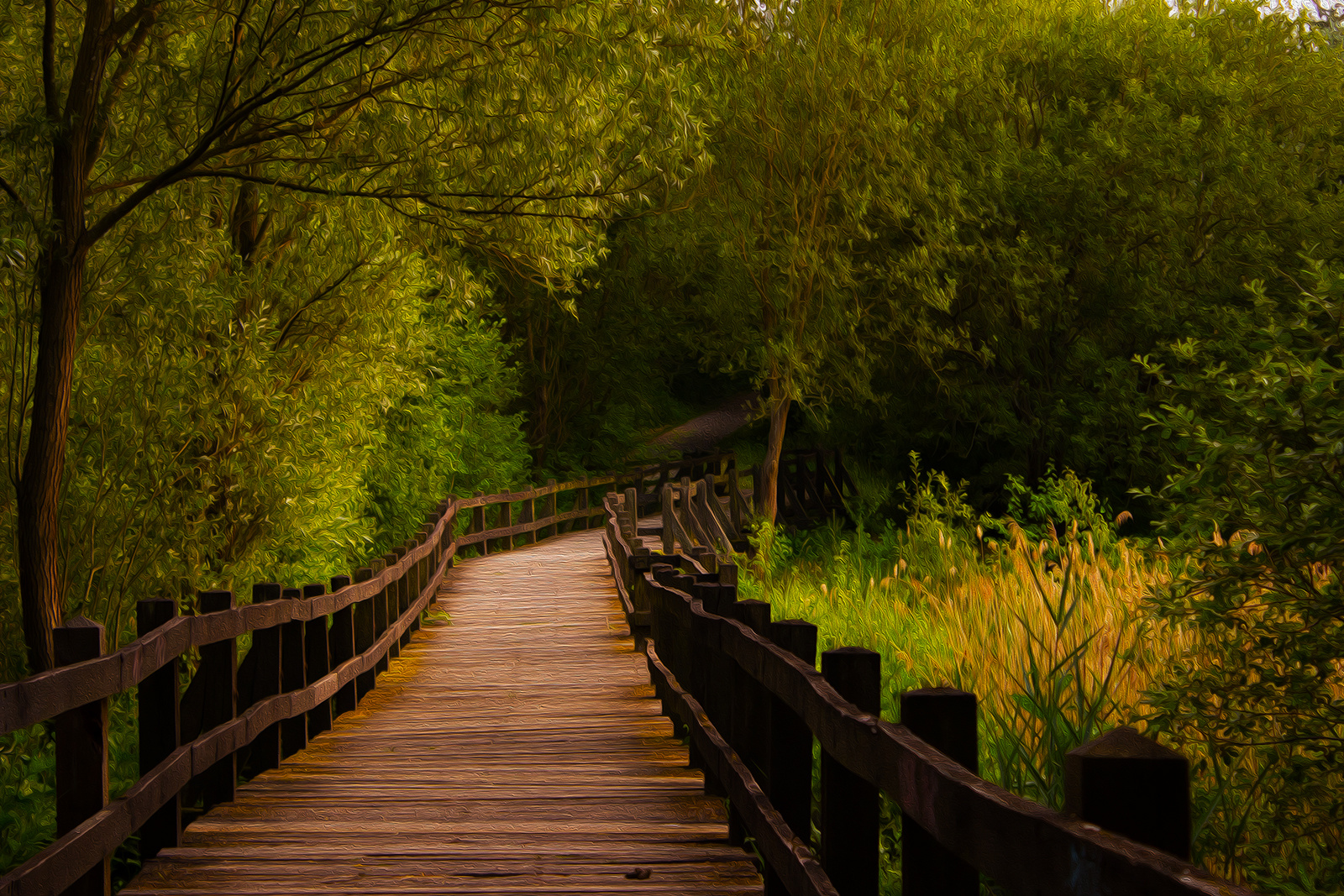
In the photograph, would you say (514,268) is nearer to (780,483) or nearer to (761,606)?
(761,606)

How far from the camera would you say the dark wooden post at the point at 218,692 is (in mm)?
5242

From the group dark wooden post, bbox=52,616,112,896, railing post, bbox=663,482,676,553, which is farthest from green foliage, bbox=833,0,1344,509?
dark wooden post, bbox=52,616,112,896

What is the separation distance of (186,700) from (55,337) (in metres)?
2.85

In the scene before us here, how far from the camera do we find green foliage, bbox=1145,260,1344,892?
4.07m

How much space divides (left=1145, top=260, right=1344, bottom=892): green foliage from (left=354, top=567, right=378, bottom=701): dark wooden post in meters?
5.74

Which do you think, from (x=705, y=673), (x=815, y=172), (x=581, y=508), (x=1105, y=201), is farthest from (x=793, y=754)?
(x=581, y=508)

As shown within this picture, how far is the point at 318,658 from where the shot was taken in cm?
720

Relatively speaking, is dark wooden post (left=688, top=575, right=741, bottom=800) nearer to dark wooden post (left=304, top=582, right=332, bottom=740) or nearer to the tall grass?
the tall grass

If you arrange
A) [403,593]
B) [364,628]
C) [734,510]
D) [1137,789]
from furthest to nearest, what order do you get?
1. [734,510]
2. [403,593]
3. [364,628]
4. [1137,789]

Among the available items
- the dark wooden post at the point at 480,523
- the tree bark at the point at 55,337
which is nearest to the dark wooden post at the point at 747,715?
the tree bark at the point at 55,337

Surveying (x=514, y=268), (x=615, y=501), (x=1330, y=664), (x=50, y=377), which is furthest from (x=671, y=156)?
(x=615, y=501)

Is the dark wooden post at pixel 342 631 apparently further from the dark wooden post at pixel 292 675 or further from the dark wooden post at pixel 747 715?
the dark wooden post at pixel 747 715

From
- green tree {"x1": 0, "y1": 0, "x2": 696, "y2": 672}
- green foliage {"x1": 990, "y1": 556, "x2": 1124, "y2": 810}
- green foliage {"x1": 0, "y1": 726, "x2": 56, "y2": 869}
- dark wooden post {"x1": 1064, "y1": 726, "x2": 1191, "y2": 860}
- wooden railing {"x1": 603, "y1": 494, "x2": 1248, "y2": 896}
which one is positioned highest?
green tree {"x1": 0, "y1": 0, "x2": 696, "y2": 672}

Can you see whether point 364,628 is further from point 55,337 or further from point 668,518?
point 668,518
